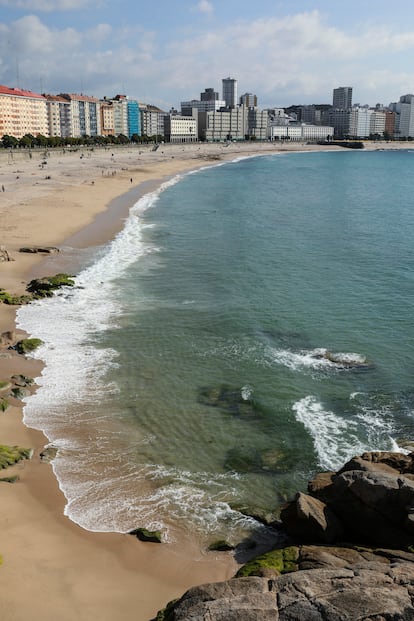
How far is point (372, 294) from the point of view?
2784 centimetres

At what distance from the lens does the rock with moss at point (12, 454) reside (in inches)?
505

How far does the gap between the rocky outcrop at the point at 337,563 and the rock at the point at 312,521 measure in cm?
2

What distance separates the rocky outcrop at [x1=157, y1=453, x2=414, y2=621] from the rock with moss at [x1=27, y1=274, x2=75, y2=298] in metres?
17.1

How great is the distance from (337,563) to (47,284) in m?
20.4

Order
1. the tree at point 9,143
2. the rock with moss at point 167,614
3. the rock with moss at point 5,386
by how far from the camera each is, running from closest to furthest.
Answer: the rock with moss at point 167,614
the rock with moss at point 5,386
the tree at point 9,143

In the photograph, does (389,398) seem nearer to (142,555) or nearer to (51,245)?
(142,555)

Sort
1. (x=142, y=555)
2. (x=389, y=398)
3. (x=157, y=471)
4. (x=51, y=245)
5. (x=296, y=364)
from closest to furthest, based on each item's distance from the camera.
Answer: (x=142, y=555) < (x=157, y=471) < (x=389, y=398) < (x=296, y=364) < (x=51, y=245)

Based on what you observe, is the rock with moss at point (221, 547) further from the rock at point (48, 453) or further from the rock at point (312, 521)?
the rock at point (48, 453)

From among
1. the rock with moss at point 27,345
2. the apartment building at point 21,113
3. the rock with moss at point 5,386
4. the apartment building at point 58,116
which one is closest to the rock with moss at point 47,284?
the rock with moss at point 27,345

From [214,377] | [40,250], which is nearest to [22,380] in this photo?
[214,377]

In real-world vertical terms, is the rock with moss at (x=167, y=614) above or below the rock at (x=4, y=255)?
below

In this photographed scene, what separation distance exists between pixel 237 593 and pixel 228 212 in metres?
49.3

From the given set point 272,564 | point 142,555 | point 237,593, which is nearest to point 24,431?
point 142,555

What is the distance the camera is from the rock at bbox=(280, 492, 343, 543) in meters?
10.0
